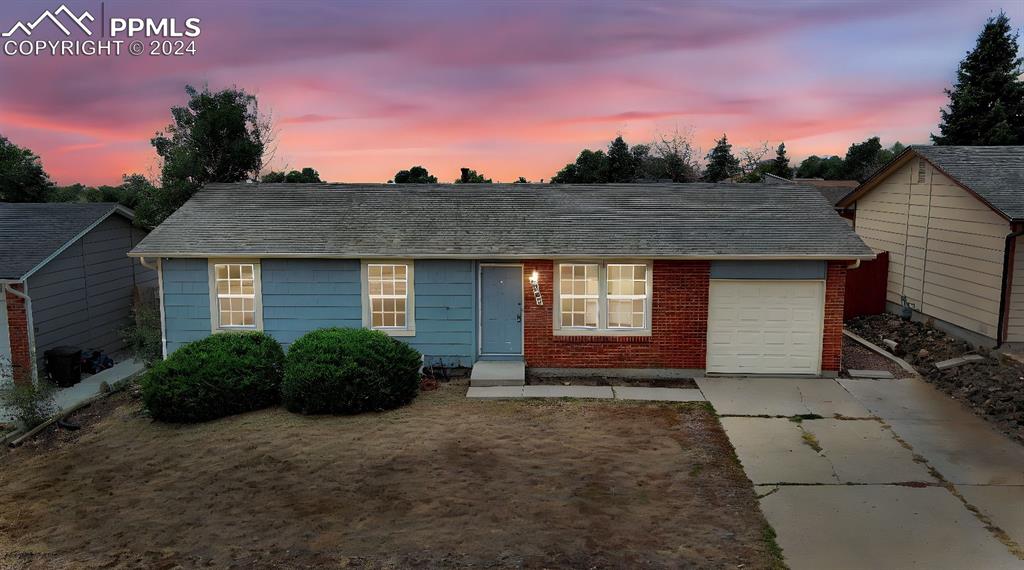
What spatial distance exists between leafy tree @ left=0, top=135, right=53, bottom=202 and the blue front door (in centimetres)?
3178

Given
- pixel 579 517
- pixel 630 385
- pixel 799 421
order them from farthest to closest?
pixel 630 385, pixel 799 421, pixel 579 517

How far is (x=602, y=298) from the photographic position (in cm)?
1514

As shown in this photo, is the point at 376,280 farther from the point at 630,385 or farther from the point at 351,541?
the point at 351,541

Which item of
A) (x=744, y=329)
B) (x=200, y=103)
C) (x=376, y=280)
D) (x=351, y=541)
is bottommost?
(x=351, y=541)

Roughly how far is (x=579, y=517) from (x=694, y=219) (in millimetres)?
9370

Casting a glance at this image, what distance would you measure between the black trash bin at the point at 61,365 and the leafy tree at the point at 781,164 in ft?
211

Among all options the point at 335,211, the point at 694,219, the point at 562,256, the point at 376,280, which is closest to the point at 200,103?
the point at 335,211

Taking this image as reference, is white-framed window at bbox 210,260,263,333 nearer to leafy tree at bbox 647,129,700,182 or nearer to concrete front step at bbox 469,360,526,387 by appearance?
concrete front step at bbox 469,360,526,387

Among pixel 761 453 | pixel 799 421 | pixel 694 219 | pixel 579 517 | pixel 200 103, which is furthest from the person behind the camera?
pixel 200 103

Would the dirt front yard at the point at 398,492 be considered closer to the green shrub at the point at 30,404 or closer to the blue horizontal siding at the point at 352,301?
the green shrub at the point at 30,404

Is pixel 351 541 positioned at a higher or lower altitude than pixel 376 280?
lower

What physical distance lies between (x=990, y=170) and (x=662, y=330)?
957 cm

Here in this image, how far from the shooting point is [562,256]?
1488 centimetres

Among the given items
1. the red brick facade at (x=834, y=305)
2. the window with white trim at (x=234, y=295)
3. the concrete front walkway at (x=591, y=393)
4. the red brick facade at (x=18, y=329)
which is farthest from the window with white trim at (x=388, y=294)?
the red brick facade at (x=834, y=305)
